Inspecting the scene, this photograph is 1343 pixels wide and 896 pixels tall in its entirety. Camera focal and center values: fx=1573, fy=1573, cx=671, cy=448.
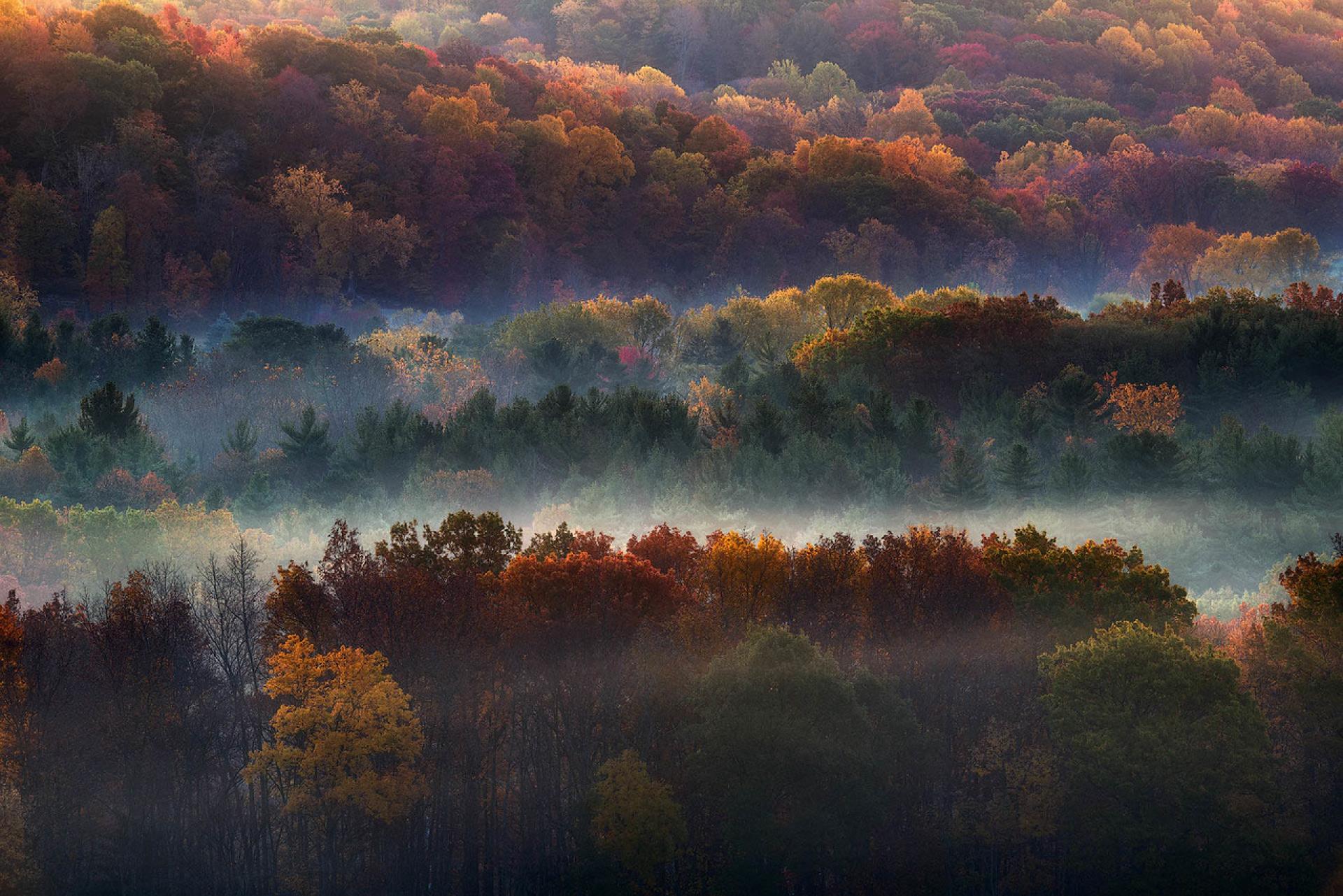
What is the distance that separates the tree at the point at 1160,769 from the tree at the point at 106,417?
191 ft

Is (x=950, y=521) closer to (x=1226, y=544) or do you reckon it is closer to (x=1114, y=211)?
(x=1226, y=544)

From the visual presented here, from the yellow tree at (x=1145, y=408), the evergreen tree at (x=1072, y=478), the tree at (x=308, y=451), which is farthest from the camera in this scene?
the yellow tree at (x=1145, y=408)

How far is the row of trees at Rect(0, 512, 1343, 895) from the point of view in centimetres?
5159

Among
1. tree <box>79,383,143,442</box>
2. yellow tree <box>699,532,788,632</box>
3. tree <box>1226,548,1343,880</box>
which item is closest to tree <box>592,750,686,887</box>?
yellow tree <box>699,532,788,632</box>

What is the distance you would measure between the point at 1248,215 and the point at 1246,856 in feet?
476

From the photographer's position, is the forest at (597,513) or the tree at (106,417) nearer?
the forest at (597,513)

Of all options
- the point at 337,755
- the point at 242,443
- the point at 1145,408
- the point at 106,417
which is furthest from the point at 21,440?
the point at 1145,408

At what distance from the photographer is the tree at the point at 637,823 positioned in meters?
51.7

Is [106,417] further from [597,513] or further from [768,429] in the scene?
[768,429]

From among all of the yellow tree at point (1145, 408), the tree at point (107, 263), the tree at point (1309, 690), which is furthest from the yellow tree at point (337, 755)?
the tree at point (107, 263)

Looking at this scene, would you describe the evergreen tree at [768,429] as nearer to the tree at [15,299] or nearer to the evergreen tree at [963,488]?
the evergreen tree at [963,488]

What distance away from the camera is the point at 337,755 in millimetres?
53062

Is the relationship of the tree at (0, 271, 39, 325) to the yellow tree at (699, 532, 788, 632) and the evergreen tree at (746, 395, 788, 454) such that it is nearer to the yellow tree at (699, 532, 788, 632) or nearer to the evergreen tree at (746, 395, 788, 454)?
the evergreen tree at (746, 395, 788, 454)

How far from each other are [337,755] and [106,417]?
44718 millimetres
